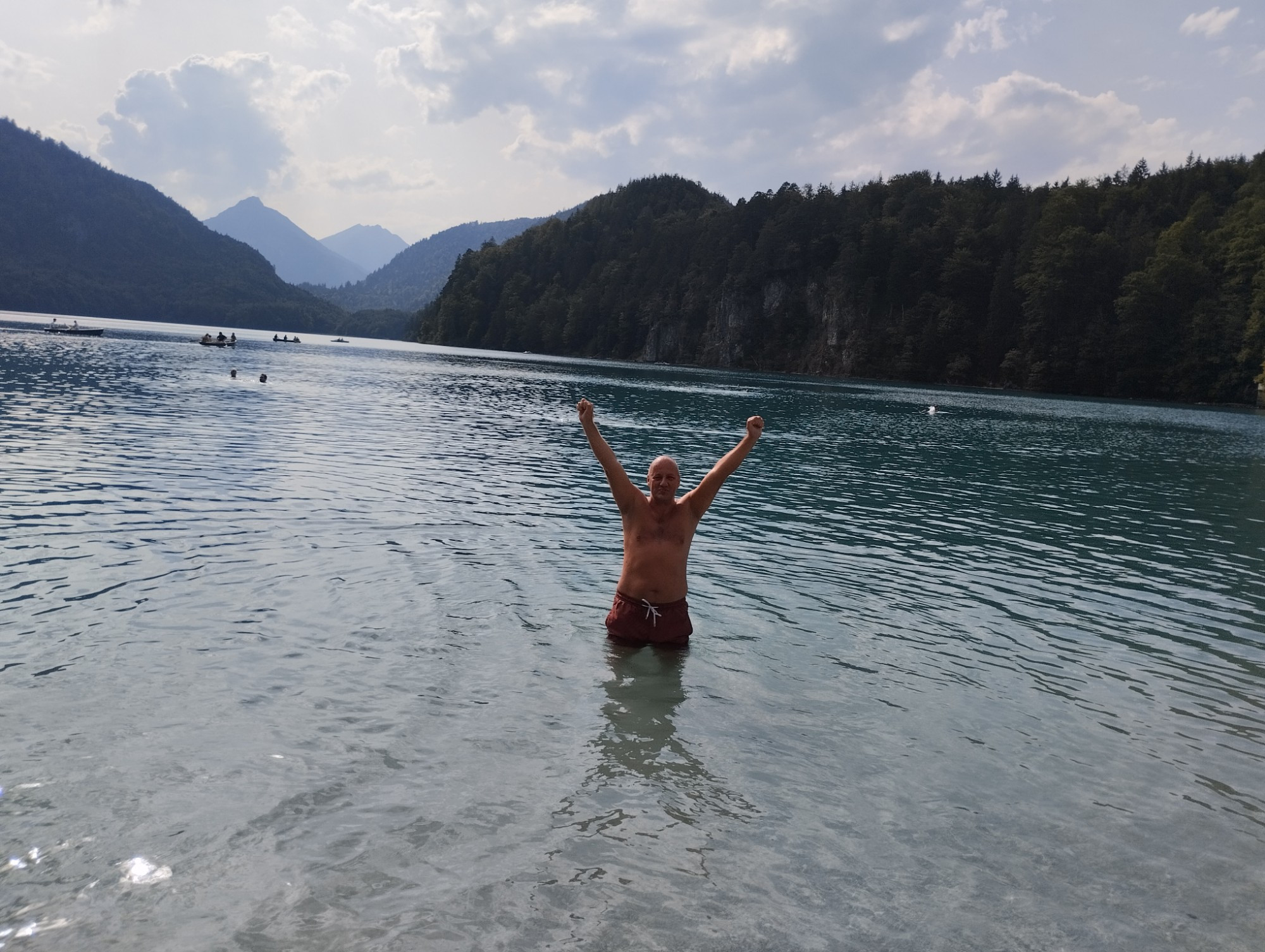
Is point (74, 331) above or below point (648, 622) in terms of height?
below

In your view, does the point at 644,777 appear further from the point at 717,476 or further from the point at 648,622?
the point at 717,476

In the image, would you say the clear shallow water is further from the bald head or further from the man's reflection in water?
the bald head

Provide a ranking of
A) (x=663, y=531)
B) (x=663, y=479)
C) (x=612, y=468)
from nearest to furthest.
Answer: (x=612, y=468) < (x=663, y=479) < (x=663, y=531)

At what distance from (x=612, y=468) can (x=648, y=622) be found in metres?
2.10

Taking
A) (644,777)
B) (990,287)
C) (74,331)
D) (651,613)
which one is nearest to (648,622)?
(651,613)

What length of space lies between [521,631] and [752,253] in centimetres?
17333

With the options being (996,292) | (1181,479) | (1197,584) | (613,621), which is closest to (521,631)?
(613,621)

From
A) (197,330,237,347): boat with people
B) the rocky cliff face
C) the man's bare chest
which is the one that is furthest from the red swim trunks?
the rocky cliff face

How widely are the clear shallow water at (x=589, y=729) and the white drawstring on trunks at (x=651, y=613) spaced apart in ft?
1.43

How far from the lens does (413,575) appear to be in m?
13.1

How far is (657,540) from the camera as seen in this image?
9578 millimetres

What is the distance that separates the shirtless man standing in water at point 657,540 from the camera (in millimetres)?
9289

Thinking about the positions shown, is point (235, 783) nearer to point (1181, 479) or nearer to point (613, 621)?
point (613, 621)

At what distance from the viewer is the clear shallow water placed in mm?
5277
